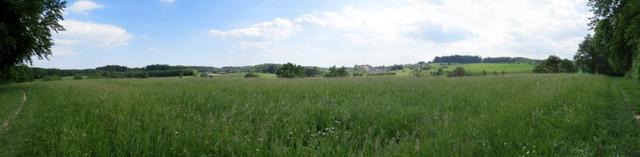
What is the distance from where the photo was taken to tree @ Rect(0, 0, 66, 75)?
87.5 feet

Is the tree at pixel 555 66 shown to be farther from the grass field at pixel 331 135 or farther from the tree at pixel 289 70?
the grass field at pixel 331 135

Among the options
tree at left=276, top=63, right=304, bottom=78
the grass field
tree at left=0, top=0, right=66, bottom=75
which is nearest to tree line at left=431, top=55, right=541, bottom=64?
tree at left=276, top=63, right=304, bottom=78

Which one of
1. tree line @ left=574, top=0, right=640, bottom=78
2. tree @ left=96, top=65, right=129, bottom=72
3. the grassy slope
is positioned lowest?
the grassy slope

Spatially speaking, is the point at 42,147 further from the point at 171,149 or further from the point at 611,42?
the point at 611,42

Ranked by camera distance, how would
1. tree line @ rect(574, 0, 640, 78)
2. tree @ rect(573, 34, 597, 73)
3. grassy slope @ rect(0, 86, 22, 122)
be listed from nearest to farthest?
grassy slope @ rect(0, 86, 22, 122) < tree line @ rect(574, 0, 640, 78) < tree @ rect(573, 34, 597, 73)

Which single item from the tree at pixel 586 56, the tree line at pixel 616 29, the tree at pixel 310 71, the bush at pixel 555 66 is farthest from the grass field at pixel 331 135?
the bush at pixel 555 66

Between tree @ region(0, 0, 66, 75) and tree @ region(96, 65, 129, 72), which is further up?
tree @ region(0, 0, 66, 75)

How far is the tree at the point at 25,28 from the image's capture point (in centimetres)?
2666

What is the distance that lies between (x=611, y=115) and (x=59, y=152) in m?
11.7

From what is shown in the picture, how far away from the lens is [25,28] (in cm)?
2836

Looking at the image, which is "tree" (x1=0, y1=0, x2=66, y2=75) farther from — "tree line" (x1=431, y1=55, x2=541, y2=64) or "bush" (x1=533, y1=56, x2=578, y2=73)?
"tree line" (x1=431, y1=55, x2=541, y2=64)

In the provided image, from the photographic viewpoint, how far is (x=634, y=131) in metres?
7.75

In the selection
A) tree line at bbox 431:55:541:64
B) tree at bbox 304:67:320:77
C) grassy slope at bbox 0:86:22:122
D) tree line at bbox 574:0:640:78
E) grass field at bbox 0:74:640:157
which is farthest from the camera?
tree line at bbox 431:55:541:64

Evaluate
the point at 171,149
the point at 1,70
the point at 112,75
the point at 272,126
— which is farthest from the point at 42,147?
the point at 112,75
